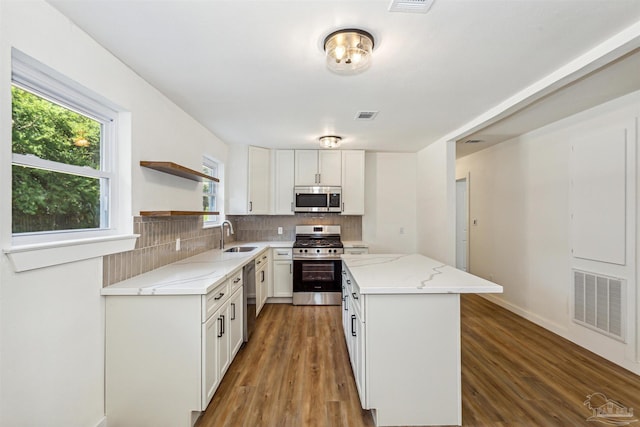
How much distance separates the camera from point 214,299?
6.39 feet

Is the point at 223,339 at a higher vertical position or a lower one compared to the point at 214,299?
lower

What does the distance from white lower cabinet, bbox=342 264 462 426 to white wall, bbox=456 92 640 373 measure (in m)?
1.94

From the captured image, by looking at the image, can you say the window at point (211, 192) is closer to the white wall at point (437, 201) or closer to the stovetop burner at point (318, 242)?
the stovetop burner at point (318, 242)

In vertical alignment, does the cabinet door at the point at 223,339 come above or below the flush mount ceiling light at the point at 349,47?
below

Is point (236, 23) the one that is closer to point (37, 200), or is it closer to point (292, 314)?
point (37, 200)

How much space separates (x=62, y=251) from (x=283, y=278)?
117 inches

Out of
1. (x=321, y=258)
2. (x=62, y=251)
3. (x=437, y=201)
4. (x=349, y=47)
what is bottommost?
(x=321, y=258)

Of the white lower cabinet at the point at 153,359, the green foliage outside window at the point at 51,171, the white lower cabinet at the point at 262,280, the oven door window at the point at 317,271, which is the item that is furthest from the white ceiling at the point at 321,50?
the oven door window at the point at 317,271

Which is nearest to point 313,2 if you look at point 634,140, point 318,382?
point 318,382

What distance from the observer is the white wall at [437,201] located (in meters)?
3.73

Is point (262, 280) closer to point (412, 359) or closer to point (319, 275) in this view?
point (319, 275)

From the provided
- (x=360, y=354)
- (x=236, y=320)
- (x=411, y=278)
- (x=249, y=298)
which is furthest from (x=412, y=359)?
(x=249, y=298)

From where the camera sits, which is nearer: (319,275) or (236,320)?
(236,320)

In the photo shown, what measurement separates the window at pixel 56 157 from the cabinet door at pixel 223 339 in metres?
0.99
